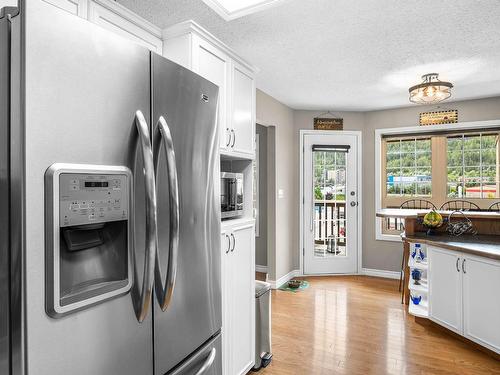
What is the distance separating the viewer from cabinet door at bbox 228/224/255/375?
208 cm

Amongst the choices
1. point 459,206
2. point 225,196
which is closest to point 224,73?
point 225,196

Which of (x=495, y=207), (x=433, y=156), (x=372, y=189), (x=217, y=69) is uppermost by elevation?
(x=217, y=69)

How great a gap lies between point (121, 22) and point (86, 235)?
49.2 inches

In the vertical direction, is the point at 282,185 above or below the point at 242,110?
below

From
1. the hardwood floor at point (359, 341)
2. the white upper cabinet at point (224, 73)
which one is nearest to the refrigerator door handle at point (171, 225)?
the white upper cabinet at point (224, 73)

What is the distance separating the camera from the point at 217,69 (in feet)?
6.40

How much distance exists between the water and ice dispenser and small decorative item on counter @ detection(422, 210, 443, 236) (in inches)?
127

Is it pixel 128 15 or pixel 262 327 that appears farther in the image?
pixel 262 327

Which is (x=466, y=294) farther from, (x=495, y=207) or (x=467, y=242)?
(x=495, y=207)

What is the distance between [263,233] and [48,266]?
14.8 feet

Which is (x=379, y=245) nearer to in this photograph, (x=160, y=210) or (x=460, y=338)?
(x=460, y=338)

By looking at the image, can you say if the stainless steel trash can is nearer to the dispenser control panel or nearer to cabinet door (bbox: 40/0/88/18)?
the dispenser control panel

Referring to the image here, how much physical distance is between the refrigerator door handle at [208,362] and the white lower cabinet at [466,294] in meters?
2.30

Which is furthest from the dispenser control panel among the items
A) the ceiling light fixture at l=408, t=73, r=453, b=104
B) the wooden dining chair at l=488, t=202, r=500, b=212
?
the wooden dining chair at l=488, t=202, r=500, b=212
